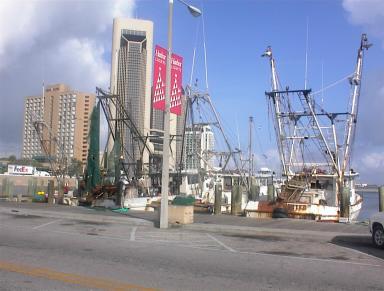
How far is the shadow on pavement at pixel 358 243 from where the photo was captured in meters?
13.9

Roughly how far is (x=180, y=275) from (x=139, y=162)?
26.6 meters

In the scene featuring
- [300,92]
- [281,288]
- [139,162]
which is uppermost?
[300,92]

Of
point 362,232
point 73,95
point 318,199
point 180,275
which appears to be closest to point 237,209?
point 318,199

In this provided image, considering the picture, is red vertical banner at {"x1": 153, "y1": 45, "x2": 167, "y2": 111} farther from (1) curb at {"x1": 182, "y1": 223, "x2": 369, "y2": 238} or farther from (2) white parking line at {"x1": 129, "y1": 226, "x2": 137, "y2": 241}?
(1) curb at {"x1": 182, "y1": 223, "x2": 369, "y2": 238}

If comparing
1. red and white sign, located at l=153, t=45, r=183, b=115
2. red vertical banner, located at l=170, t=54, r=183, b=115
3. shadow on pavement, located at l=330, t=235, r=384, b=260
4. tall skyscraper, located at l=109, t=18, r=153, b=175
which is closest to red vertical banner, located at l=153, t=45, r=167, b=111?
red and white sign, located at l=153, t=45, r=183, b=115

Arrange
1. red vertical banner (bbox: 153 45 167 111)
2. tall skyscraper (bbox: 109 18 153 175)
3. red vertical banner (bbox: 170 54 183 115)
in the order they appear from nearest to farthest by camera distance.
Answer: red vertical banner (bbox: 153 45 167 111) < red vertical banner (bbox: 170 54 183 115) < tall skyscraper (bbox: 109 18 153 175)

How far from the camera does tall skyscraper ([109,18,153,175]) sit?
43969mm

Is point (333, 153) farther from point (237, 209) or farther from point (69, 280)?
point (69, 280)

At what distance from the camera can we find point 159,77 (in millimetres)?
19203

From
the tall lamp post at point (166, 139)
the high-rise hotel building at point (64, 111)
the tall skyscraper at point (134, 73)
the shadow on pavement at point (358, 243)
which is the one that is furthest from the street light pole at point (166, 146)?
the high-rise hotel building at point (64, 111)

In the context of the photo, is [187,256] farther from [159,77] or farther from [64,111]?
[64,111]

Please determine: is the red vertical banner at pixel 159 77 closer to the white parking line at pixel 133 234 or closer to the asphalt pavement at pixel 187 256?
the white parking line at pixel 133 234

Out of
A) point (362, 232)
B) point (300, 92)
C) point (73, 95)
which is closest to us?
point (362, 232)

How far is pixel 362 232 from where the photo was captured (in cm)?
1717
